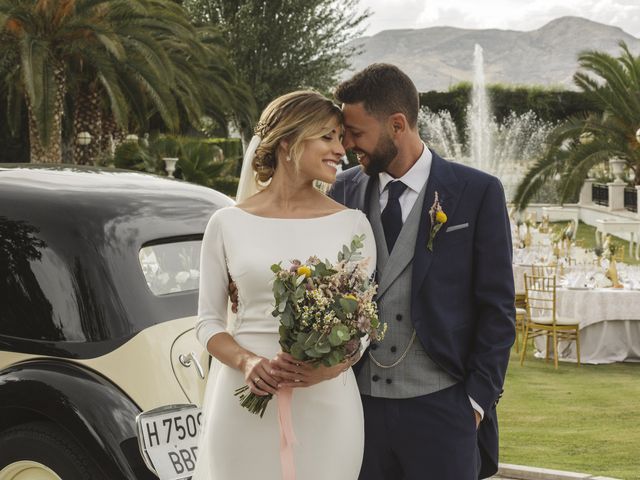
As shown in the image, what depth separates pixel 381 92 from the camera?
3.24 metres

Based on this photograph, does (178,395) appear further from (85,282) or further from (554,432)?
(554,432)

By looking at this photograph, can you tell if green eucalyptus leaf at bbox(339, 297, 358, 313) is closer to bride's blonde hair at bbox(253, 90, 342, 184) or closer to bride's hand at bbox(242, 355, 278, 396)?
bride's hand at bbox(242, 355, 278, 396)

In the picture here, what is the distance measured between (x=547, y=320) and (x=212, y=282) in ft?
32.8

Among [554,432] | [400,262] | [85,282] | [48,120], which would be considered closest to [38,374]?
[85,282]

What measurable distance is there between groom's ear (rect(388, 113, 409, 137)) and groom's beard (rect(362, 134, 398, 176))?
30mm

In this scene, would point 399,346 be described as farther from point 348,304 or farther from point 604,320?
point 604,320

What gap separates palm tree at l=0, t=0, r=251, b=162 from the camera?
19094mm

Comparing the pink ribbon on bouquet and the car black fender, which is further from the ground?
the pink ribbon on bouquet

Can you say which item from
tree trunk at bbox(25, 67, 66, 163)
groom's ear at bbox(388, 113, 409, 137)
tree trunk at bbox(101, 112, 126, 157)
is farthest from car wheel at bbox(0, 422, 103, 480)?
tree trunk at bbox(101, 112, 126, 157)

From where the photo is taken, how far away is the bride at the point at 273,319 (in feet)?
10.1

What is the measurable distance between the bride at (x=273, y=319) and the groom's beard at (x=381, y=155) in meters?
0.14

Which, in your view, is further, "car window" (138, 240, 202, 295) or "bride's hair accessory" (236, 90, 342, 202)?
"car window" (138, 240, 202, 295)

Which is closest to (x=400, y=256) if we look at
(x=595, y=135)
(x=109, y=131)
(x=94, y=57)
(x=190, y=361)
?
(x=190, y=361)

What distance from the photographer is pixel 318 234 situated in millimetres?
3139
